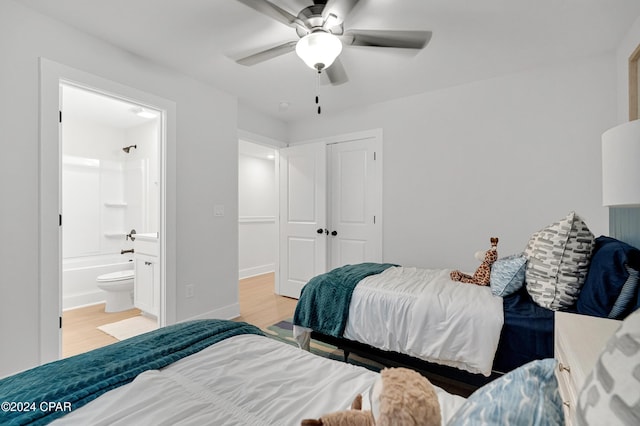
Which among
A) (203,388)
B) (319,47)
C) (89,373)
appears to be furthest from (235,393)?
(319,47)

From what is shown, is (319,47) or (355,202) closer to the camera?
(319,47)

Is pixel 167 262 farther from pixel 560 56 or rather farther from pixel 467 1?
pixel 560 56

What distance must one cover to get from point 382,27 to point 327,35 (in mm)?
586

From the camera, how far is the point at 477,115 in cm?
303

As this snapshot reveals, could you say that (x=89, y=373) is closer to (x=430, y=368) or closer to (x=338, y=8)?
(x=430, y=368)

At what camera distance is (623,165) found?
2.86 ft

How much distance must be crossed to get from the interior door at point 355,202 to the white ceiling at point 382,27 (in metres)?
0.91

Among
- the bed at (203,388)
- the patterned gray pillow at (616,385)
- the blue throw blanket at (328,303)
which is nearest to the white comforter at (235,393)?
the bed at (203,388)

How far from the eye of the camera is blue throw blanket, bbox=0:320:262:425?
0.79 metres

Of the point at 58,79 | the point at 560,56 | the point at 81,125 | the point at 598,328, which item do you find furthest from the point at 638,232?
the point at 81,125

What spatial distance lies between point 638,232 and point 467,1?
5.72ft

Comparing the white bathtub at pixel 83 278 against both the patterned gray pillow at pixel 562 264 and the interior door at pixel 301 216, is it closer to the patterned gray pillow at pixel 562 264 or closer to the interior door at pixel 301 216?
the interior door at pixel 301 216

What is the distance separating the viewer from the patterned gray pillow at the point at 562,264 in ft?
5.32

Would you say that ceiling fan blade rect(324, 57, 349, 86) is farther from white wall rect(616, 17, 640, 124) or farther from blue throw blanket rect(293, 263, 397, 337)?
white wall rect(616, 17, 640, 124)
